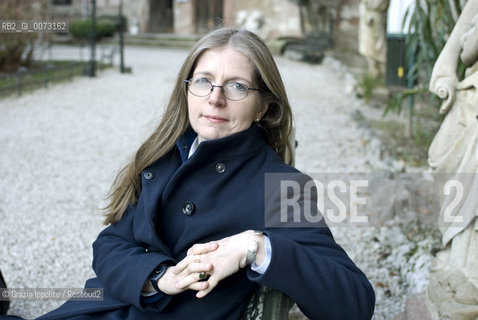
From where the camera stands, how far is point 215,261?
5.06 feet

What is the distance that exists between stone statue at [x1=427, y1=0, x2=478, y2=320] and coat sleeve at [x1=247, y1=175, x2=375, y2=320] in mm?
1022

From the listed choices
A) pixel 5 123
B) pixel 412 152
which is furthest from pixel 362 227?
pixel 5 123

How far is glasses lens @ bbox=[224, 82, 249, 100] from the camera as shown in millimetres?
1776

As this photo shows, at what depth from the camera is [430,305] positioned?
270cm

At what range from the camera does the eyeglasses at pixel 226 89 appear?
5.83 feet

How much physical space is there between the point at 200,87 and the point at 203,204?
1.22 ft

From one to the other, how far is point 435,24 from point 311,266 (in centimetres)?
431

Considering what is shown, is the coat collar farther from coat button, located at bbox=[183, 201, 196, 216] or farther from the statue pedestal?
the statue pedestal

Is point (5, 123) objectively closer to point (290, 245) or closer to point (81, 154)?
point (81, 154)

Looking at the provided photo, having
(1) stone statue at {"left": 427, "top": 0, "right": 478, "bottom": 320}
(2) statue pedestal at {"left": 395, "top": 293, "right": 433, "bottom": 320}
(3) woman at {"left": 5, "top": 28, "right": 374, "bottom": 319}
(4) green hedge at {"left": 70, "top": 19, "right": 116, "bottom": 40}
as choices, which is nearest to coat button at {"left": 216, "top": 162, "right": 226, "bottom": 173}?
(3) woman at {"left": 5, "top": 28, "right": 374, "bottom": 319}

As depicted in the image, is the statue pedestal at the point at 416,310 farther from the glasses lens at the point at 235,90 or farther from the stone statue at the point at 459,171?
the glasses lens at the point at 235,90

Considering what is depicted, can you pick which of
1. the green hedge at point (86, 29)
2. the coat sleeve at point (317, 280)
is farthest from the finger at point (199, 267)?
the green hedge at point (86, 29)
